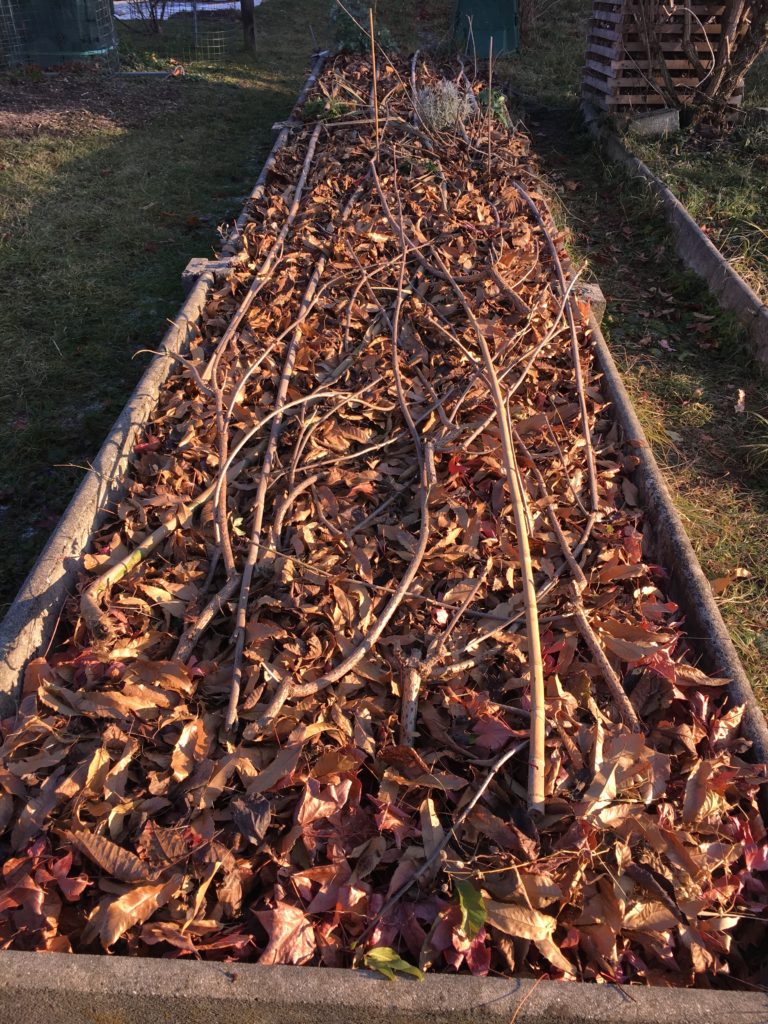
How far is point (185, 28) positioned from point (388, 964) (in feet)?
47.0

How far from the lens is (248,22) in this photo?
10.5 meters

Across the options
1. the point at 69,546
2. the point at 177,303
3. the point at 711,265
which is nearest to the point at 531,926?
the point at 69,546

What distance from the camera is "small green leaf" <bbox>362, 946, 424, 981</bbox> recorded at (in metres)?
1.39

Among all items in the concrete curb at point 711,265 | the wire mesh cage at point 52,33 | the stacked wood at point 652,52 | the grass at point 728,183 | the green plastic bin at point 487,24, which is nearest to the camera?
the concrete curb at point 711,265

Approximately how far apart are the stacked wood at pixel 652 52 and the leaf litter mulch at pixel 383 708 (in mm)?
5439

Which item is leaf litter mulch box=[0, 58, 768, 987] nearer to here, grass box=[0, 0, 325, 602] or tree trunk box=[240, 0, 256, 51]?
grass box=[0, 0, 325, 602]

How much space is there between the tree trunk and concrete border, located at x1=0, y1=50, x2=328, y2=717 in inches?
374

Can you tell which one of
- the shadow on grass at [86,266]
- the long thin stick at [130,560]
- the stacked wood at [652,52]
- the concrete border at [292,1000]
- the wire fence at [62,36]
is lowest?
the concrete border at [292,1000]

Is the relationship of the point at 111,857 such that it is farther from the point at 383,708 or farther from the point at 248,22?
the point at 248,22

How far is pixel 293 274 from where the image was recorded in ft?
12.6

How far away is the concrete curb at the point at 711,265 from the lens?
4098 mm

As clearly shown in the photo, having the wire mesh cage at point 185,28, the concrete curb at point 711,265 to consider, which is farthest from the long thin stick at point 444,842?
the wire mesh cage at point 185,28

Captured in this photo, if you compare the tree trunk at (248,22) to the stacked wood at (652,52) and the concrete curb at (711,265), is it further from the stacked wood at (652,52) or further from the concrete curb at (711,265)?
the concrete curb at (711,265)

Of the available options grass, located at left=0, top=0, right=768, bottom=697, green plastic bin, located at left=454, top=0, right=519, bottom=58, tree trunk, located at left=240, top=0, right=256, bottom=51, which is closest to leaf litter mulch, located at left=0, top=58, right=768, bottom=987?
grass, located at left=0, top=0, right=768, bottom=697
